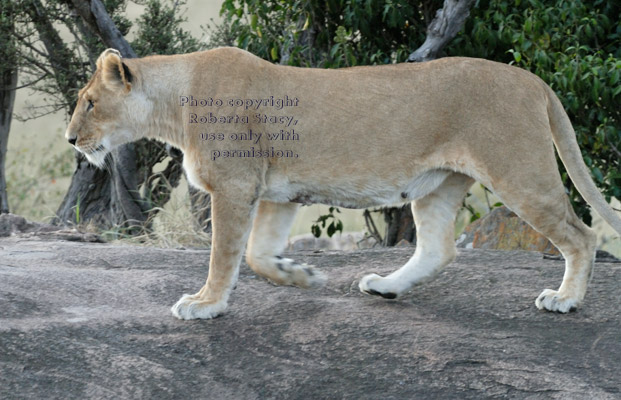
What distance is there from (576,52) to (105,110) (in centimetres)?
393

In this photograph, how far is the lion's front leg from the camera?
4387 mm

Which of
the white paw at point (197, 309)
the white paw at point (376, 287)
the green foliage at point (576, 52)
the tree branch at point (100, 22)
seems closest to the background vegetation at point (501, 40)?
the green foliage at point (576, 52)

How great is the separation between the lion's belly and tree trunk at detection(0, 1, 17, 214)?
5.67 meters

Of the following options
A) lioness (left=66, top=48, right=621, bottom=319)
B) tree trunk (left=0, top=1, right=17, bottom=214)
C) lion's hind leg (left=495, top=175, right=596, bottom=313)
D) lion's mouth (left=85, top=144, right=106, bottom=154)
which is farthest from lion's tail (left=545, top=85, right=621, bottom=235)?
tree trunk (left=0, top=1, right=17, bottom=214)

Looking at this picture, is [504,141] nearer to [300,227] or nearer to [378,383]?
[378,383]

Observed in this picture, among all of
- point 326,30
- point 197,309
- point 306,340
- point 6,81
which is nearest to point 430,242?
point 306,340

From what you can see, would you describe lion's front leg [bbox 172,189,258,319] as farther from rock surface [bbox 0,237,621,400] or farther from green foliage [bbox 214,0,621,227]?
green foliage [bbox 214,0,621,227]

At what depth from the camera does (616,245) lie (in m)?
9.85

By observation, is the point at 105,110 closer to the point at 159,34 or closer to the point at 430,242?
the point at 430,242

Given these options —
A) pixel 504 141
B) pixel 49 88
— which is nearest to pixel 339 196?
pixel 504 141

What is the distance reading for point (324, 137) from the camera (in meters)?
4.62

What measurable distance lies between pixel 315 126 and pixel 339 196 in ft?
1.34

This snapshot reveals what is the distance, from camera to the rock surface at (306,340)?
3.76 meters

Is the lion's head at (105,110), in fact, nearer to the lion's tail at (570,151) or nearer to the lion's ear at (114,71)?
the lion's ear at (114,71)
